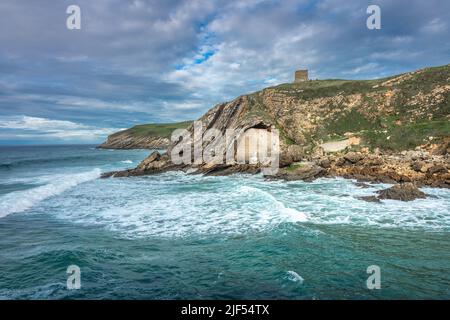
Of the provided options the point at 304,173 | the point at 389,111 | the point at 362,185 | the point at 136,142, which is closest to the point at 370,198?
the point at 362,185

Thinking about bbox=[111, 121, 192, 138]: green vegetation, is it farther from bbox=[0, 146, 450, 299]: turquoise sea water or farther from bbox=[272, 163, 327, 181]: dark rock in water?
bbox=[0, 146, 450, 299]: turquoise sea water

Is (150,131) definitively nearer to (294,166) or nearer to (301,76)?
(301,76)

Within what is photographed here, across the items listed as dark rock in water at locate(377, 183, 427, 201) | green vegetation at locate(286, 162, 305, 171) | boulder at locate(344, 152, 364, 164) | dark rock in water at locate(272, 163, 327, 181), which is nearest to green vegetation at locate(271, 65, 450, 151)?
boulder at locate(344, 152, 364, 164)

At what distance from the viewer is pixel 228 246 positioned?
50.1 feet

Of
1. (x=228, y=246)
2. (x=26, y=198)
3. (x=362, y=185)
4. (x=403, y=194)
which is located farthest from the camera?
(x=362, y=185)

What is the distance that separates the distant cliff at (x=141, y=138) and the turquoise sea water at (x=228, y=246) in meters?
131

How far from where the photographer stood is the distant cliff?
525 ft

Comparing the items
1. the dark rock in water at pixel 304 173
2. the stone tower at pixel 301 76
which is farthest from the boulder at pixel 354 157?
the stone tower at pixel 301 76

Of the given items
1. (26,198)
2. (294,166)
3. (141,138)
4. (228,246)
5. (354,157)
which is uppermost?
(141,138)

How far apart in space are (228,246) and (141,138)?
531ft

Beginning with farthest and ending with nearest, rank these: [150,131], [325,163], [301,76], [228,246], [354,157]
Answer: [150,131] → [301,76] → [325,163] → [354,157] → [228,246]

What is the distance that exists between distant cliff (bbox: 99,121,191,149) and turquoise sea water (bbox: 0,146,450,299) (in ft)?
429

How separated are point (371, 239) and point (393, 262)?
286cm
